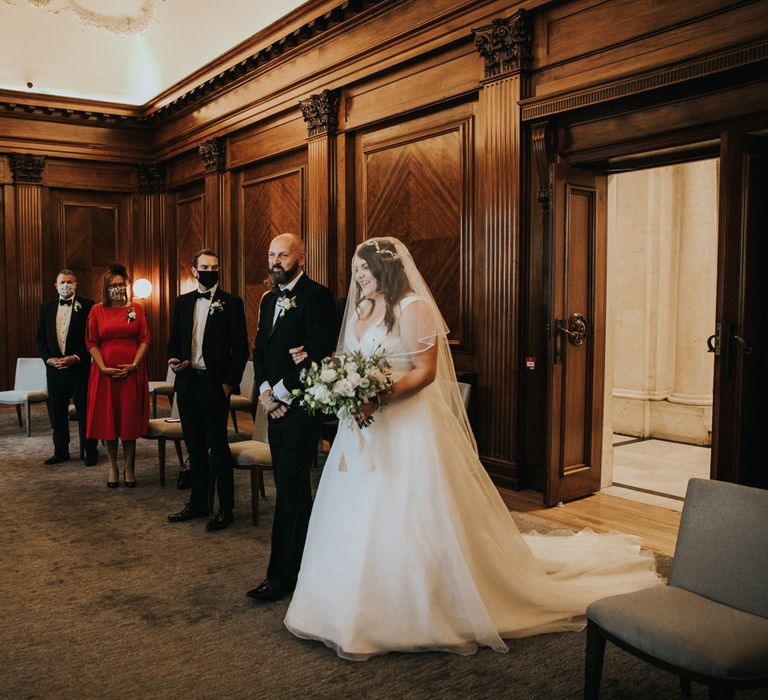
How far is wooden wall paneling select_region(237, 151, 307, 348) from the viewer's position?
28.4 feet

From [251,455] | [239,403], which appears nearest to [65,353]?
[239,403]

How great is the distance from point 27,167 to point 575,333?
8725mm

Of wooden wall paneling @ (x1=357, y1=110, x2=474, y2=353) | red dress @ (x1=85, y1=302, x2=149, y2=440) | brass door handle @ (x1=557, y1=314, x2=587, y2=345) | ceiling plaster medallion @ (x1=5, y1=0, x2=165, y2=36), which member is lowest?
red dress @ (x1=85, y1=302, x2=149, y2=440)

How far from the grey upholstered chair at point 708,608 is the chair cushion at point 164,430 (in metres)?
3.93

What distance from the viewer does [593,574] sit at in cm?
373

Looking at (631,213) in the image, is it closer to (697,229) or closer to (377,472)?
(697,229)

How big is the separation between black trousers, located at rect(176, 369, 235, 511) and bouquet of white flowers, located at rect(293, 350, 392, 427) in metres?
1.85

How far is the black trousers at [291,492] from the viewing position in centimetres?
368

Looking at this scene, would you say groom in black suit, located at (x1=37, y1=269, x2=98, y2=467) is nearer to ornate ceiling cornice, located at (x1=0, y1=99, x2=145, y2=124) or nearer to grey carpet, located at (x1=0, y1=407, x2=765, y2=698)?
grey carpet, located at (x1=0, y1=407, x2=765, y2=698)

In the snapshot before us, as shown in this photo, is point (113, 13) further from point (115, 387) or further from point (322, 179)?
point (115, 387)

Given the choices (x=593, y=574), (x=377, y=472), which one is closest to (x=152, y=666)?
(x=377, y=472)

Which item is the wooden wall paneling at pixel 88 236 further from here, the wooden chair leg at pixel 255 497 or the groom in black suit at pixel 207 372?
the wooden chair leg at pixel 255 497

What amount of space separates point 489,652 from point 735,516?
114 cm

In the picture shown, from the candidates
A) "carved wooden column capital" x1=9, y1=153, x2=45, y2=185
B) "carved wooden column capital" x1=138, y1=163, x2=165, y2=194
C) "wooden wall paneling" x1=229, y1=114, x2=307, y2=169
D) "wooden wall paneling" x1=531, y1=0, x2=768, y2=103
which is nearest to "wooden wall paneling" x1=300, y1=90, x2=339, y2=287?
"wooden wall paneling" x1=229, y1=114, x2=307, y2=169
